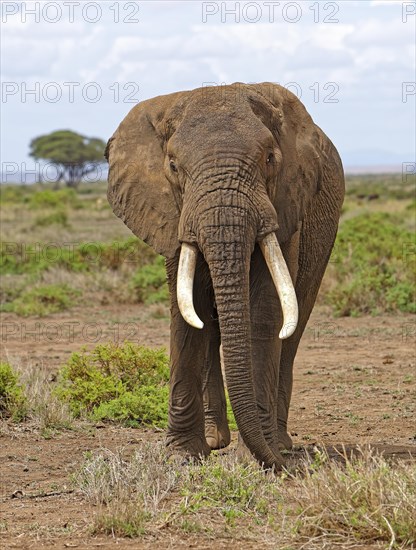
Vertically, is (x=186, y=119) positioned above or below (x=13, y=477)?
above

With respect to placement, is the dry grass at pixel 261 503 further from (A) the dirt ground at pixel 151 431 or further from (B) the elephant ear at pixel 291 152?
(B) the elephant ear at pixel 291 152

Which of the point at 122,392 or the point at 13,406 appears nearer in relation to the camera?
the point at 13,406

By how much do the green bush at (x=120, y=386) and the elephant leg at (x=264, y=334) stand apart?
216cm

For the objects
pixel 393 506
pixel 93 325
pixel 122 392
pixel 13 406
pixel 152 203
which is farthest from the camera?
pixel 93 325

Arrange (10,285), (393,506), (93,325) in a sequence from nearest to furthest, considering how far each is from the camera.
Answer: (393,506) → (93,325) → (10,285)

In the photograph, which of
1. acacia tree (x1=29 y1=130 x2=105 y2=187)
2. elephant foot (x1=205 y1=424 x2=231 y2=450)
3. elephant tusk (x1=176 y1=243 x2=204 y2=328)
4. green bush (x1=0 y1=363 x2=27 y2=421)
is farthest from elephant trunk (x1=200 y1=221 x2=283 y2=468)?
acacia tree (x1=29 y1=130 x2=105 y2=187)

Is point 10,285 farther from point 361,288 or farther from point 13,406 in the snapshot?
point 13,406

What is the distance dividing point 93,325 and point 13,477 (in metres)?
7.73

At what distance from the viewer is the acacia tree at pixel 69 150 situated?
68062mm

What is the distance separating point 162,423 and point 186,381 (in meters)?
1.86

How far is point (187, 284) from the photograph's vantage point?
630 centimetres

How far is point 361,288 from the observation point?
587 inches

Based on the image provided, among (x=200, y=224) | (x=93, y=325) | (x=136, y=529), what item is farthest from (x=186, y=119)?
(x=93, y=325)

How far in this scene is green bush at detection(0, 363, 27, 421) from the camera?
28.6ft
